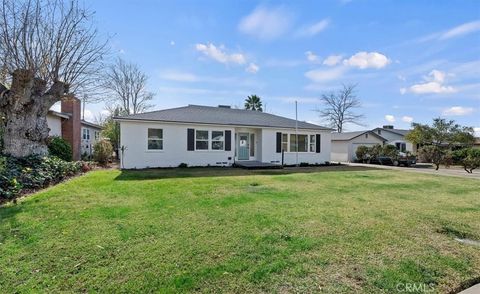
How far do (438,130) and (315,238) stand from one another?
3153 centimetres

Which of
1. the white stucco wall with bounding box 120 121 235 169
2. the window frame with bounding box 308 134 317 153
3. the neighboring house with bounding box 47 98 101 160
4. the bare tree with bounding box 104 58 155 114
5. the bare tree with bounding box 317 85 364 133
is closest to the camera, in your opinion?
the white stucco wall with bounding box 120 121 235 169

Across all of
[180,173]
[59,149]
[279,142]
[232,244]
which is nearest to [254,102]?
[279,142]

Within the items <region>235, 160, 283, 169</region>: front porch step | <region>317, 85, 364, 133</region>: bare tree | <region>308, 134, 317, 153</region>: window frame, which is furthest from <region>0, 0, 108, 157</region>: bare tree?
<region>317, 85, 364, 133</region>: bare tree

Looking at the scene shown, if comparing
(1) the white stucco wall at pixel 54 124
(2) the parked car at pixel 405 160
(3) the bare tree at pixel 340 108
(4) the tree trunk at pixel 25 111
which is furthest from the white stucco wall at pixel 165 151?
(3) the bare tree at pixel 340 108

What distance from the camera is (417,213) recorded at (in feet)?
20.5

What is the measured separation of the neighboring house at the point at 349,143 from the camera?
29.1 metres

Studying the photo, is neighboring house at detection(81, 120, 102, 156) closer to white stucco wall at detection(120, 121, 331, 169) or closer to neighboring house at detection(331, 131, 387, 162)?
white stucco wall at detection(120, 121, 331, 169)

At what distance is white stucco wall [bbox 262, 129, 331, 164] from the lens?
1947cm

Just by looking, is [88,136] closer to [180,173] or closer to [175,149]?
[175,149]

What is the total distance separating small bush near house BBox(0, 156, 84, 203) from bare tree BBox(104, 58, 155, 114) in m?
24.4

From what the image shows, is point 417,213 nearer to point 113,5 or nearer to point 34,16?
point 113,5

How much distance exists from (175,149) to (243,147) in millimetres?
4759

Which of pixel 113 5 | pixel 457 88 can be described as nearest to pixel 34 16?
pixel 113 5

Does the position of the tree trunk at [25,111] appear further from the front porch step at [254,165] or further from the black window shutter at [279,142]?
the black window shutter at [279,142]
